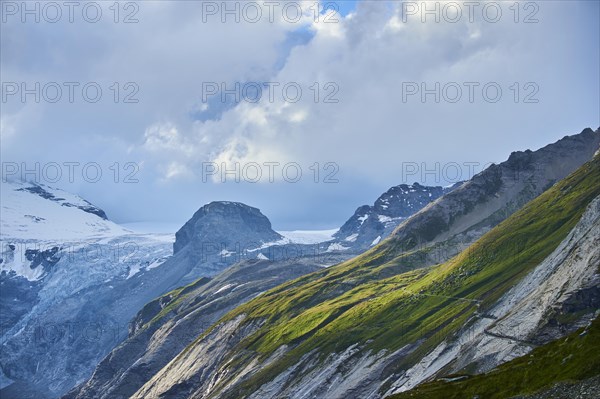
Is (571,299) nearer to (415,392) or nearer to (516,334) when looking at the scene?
(516,334)

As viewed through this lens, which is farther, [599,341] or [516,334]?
[516,334]

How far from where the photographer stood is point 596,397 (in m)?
73.6

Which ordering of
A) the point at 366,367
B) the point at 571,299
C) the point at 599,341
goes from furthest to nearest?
1. the point at 366,367
2. the point at 571,299
3. the point at 599,341

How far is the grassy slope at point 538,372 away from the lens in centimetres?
8194

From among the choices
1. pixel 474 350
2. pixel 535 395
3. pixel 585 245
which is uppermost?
pixel 585 245

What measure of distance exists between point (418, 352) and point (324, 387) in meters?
30.3

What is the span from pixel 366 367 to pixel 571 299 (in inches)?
2710

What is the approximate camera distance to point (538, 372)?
87188 millimetres

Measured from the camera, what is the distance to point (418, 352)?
602 ft

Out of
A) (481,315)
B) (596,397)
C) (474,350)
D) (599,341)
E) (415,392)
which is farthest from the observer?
(481,315)

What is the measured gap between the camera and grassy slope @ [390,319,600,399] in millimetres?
81938

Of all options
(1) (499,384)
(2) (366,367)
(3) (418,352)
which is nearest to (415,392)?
(1) (499,384)

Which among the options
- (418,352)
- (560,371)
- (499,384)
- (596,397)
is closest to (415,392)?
(499,384)

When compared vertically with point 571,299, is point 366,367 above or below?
below
